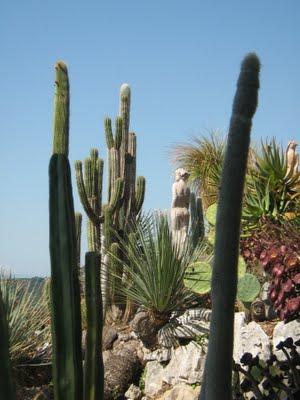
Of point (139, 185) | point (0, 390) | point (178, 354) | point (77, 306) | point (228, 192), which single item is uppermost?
point (139, 185)

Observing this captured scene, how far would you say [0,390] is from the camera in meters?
1.91

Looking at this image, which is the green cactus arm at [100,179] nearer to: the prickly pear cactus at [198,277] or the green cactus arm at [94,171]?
the green cactus arm at [94,171]

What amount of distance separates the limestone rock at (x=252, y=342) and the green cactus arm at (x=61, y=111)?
2874 millimetres

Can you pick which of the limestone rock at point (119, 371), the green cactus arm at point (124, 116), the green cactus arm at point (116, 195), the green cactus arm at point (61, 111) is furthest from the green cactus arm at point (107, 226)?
the green cactus arm at point (61, 111)

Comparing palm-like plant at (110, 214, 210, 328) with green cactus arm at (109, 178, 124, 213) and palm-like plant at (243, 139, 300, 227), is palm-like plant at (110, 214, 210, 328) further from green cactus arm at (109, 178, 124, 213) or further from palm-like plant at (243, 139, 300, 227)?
green cactus arm at (109, 178, 124, 213)

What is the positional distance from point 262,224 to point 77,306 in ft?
15.3

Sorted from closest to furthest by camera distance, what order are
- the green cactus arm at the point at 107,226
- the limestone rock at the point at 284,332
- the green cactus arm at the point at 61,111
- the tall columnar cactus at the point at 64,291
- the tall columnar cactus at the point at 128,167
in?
the tall columnar cactus at the point at 64,291
the green cactus arm at the point at 61,111
the limestone rock at the point at 284,332
the green cactus arm at the point at 107,226
the tall columnar cactus at the point at 128,167

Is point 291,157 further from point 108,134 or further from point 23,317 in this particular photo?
point 23,317

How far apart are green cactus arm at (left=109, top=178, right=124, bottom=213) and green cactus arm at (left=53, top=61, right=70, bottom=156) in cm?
385

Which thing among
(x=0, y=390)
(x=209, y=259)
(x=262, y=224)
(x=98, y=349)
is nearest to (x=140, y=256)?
(x=209, y=259)

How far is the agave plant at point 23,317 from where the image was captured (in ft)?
23.3

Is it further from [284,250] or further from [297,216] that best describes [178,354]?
[284,250]

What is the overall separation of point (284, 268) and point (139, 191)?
494 cm

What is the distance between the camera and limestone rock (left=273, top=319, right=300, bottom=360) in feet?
18.6
